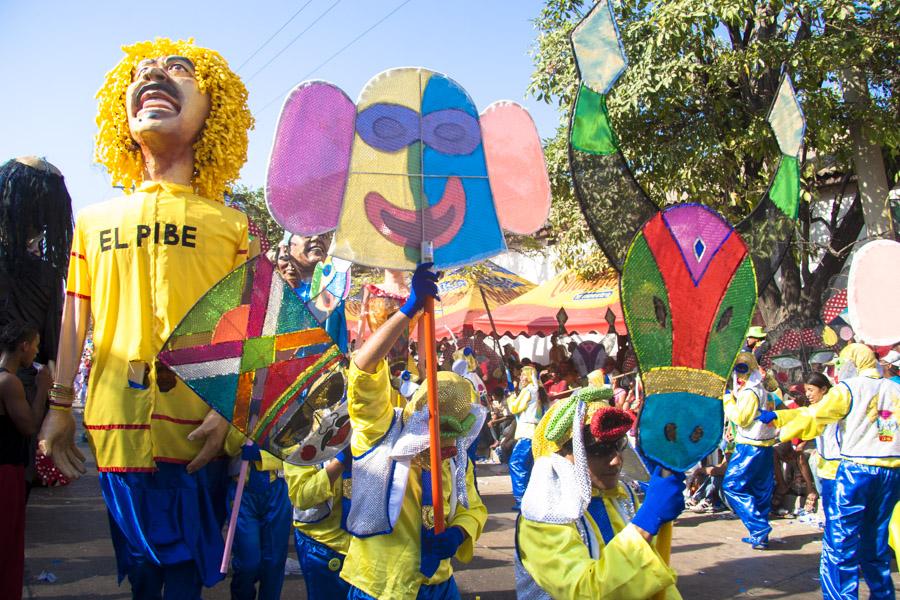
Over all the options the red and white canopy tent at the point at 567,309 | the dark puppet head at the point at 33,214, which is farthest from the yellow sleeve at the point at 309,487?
the red and white canopy tent at the point at 567,309

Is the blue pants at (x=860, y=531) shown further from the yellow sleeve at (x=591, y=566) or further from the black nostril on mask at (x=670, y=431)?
the black nostril on mask at (x=670, y=431)

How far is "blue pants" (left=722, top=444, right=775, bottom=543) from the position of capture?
312 inches

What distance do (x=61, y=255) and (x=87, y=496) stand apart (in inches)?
212

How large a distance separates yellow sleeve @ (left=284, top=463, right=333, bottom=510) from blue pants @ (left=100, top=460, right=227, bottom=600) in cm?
62

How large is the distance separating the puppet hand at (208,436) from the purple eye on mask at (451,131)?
52.1 inches

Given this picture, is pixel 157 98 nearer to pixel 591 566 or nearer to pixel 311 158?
pixel 311 158

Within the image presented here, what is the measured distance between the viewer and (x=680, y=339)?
2424 millimetres

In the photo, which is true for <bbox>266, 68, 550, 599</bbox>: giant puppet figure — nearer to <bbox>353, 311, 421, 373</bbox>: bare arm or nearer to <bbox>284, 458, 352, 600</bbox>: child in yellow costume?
<bbox>353, 311, 421, 373</bbox>: bare arm

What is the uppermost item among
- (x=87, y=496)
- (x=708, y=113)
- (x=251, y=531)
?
(x=708, y=113)

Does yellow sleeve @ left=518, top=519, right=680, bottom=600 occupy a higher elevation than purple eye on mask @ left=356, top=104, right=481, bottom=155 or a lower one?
lower

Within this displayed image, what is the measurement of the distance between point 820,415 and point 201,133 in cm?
439

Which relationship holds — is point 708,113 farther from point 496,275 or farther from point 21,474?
point 21,474

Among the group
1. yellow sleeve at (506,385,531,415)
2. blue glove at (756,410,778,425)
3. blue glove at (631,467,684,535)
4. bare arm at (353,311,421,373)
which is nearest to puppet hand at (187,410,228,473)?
bare arm at (353,311,421,373)

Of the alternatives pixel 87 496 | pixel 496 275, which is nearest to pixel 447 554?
pixel 87 496
